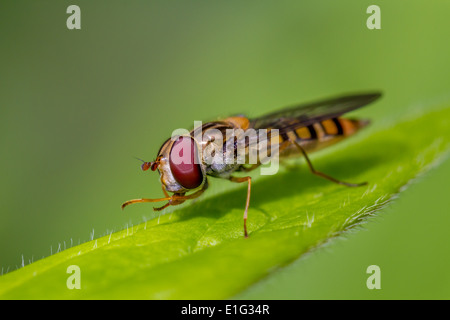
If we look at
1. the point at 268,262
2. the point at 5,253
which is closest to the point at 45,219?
the point at 5,253

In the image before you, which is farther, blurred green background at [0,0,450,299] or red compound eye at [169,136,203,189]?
blurred green background at [0,0,450,299]

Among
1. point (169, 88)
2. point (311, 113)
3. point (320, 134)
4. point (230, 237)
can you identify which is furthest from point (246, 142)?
point (169, 88)

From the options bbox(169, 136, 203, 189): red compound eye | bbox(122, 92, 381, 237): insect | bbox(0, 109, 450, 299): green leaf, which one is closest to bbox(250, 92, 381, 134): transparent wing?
bbox(122, 92, 381, 237): insect

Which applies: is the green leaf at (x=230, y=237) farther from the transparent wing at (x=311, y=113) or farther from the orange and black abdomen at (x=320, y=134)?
the transparent wing at (x=311, y=113)

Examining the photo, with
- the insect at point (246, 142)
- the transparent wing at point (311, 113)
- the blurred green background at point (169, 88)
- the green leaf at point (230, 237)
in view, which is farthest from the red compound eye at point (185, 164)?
the blurred green background at point (169, 88)

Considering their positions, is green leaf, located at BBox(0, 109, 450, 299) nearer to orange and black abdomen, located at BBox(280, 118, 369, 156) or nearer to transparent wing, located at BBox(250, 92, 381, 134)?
orange and black abdomen, located at BBox(280, 118, 369, 156)

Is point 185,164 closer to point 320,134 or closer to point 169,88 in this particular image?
point 320,134
